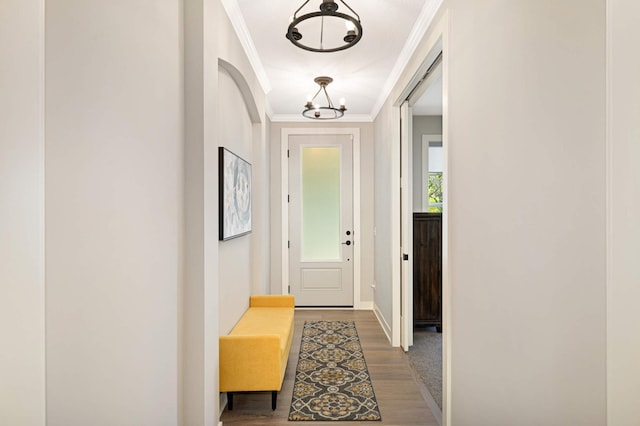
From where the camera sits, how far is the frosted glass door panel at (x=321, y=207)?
528 centimetres

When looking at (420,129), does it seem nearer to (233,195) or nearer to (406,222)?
(406,222)

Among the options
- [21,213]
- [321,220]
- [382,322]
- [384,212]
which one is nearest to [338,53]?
[384,212]

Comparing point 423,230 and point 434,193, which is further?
point 434,193

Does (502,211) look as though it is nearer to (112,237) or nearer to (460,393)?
(460,393)

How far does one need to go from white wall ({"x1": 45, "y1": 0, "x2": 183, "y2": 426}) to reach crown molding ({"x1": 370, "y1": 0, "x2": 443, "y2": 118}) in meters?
1.57

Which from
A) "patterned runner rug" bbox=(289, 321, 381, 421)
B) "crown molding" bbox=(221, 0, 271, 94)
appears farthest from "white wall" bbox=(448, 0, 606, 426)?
"crown molding" bbox=(221, 0, 271, 94)

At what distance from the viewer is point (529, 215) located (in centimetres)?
121

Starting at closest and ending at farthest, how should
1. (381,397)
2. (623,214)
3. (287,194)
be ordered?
(623,214) < (381,397) < (287,194)

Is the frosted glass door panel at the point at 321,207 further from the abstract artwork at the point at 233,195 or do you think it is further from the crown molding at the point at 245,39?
the abstract artwork at the point at 233,195

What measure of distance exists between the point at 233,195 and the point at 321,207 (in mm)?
2634

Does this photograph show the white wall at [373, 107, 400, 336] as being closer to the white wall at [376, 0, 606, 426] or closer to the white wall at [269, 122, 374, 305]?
the white wall at [269, 122, 374, 305]

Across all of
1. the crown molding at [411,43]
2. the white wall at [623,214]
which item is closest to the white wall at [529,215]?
the white wall at [623,214]

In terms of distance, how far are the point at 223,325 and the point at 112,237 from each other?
1238 millimetres

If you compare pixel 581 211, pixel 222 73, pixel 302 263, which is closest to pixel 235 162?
pixel 222 73
